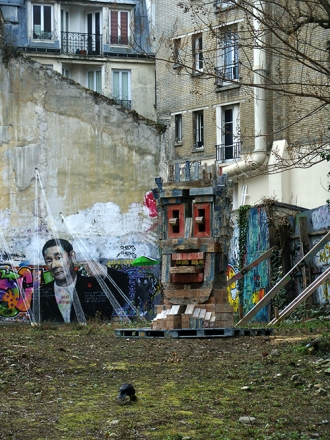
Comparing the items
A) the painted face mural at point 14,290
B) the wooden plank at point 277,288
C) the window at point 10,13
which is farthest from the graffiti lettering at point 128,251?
the window at point 10,13

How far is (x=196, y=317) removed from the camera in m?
17.0

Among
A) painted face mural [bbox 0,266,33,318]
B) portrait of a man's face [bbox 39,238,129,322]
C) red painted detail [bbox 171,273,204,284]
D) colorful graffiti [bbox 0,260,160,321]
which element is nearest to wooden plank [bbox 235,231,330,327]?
red painted detail [bbox 171,273,204,284]

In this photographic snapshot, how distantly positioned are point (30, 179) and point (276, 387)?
1791cm

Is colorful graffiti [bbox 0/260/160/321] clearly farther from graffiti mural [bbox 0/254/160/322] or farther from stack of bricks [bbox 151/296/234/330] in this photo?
stack of bricks [bbox 151/296/234/330]

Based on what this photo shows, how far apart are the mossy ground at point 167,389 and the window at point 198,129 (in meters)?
25.7

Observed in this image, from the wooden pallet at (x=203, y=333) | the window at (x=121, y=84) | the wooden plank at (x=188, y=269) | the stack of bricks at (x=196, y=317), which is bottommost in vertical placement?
the wooden pallet at (x=203, y=333)

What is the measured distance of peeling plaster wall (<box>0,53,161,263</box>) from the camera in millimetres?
27578

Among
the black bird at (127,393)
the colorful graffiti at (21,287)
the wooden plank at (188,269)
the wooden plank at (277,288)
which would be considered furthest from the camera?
the colorful graffiti at (21,287)

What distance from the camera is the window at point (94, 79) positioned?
150 feet

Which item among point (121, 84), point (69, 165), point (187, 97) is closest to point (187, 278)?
point (69, 165)

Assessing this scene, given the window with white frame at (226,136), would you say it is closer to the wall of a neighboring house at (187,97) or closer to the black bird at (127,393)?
the wall of a neighboring house at (187,97)

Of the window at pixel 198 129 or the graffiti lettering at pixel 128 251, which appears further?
the window at pixel 198 129

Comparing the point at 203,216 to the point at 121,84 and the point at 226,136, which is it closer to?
the point at 226,136

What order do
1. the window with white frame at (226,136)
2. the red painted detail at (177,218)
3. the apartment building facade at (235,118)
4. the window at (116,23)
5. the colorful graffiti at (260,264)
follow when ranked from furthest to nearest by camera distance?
the window at (116,23) < the window with white frame at (226,136) < the apartment building facade at (235,118) < the colorful graffiti at (260,264) < the red painted detail at (177,218)
